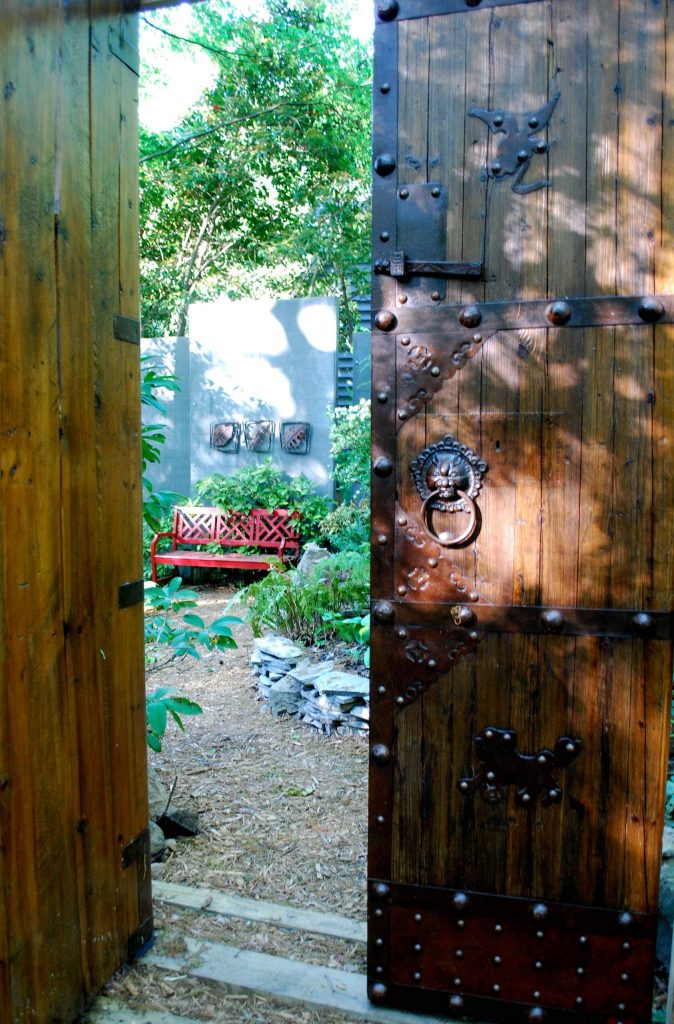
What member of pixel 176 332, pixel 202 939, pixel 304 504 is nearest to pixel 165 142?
pixel 176 332

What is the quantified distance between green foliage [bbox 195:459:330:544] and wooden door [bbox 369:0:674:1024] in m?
6.46

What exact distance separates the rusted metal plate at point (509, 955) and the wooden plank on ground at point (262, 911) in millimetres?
400

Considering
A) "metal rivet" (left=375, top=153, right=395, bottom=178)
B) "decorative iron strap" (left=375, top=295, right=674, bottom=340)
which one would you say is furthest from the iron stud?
"metal rivet" (left=375, top=153, right=395, bottom=178)

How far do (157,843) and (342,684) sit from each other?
167 cm

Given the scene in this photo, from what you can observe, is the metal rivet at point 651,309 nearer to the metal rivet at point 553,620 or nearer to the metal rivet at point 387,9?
the metal rivet at point 553,620

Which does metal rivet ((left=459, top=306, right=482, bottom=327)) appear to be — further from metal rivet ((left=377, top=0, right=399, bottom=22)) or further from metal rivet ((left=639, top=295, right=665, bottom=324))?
metal rivet ((left=377, top=0, right=399, bottom=22))

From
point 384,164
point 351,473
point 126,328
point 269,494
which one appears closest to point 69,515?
point 126,328

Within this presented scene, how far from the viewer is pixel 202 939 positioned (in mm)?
2490

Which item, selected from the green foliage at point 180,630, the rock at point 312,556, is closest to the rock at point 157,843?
the green foliage at point 180,630

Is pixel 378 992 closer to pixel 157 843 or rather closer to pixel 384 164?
pixel 157 843

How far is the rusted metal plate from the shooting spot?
2.02 metres

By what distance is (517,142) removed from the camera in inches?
77.9

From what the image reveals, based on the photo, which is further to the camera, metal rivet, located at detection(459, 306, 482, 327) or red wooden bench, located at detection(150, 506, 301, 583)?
red wooden bench, located at detection(150, 506, 301, 583)

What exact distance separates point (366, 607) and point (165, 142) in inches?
305
